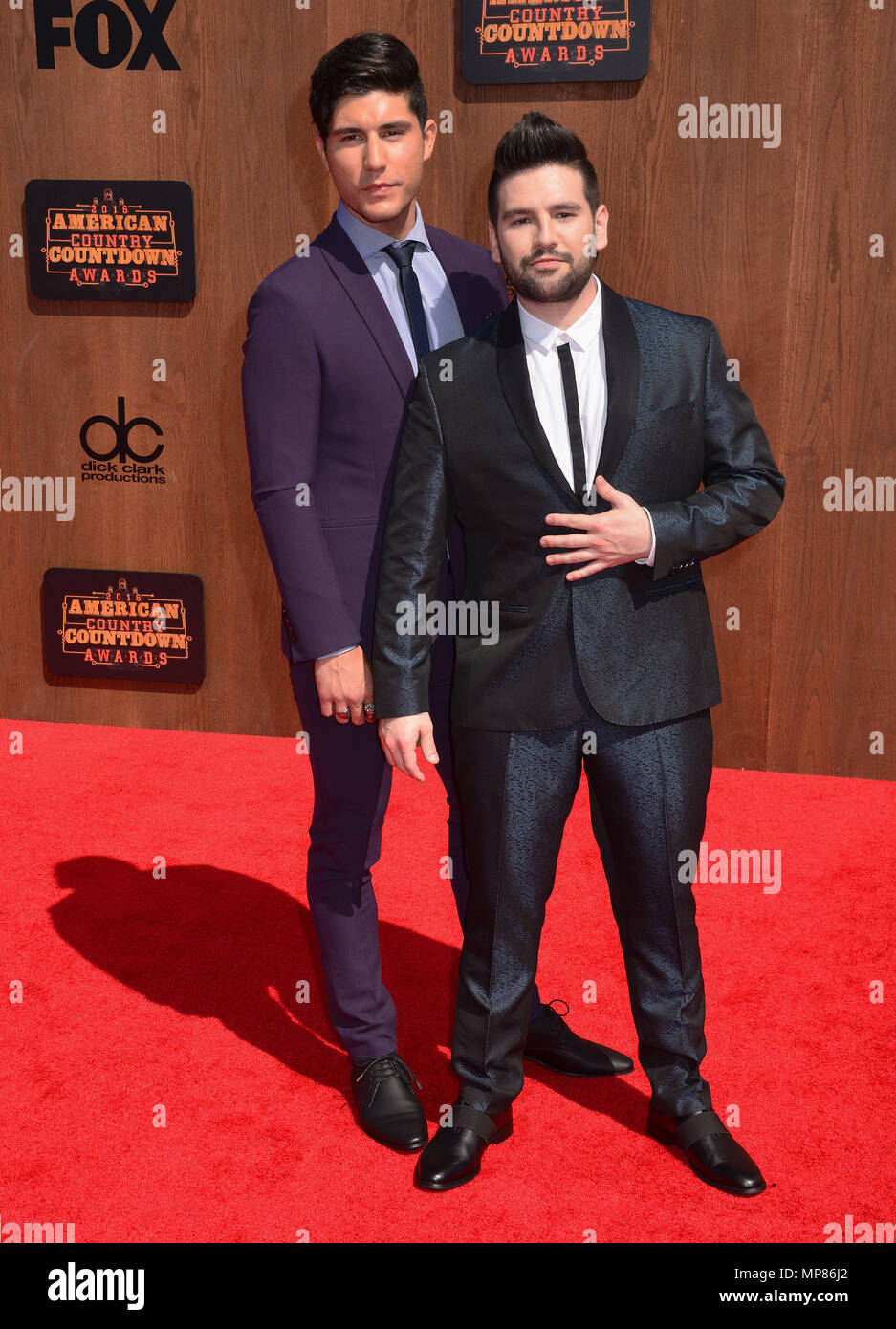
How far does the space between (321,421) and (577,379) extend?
0.52 metres

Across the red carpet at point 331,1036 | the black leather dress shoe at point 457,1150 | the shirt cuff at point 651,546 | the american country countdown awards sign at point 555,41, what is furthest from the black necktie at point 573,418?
the american country countdown awards sign at point 555,41

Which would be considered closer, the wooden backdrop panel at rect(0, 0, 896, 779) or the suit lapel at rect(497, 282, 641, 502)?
the suit lapel at rect(497, 282, 641, 502)

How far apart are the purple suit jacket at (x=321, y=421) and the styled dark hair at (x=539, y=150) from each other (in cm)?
40

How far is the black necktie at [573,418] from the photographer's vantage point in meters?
2.22

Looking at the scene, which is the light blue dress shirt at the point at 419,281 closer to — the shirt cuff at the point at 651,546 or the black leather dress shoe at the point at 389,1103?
the shirt cuff at the point at 651,546

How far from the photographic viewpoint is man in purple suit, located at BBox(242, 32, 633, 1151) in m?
2.42

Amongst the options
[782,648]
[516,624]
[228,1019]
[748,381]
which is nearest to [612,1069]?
[228,1019]

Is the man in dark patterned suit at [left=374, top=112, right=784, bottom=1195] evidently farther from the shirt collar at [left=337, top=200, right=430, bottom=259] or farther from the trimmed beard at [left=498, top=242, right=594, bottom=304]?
the shirt collar at [left=337, top=200, right=430, bottom=259]

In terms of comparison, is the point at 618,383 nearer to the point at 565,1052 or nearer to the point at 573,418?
the point at 573,418

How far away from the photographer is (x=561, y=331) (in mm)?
2246

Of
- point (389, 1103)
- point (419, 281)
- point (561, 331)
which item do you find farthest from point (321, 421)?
point (389, 1103)

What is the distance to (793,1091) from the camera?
110 inches

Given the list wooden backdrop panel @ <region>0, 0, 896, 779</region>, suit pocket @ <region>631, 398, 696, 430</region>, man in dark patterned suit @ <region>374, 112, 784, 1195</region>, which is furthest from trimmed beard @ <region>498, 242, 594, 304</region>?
wooden backdrop panel @ <region>0, 0, 896, 779</region>

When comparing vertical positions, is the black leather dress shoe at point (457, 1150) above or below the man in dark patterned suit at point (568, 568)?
below
